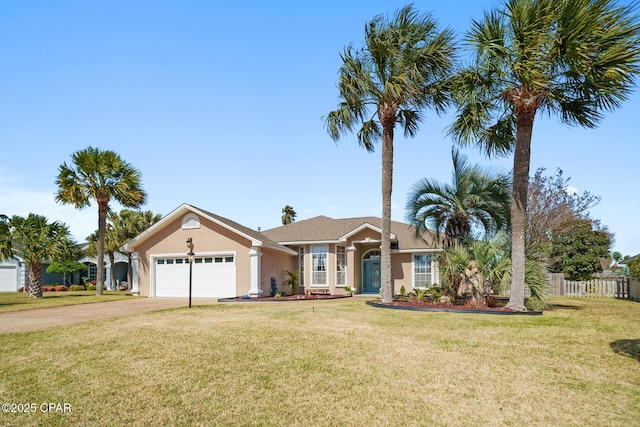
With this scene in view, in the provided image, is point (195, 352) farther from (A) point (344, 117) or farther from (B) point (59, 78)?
→ (A) point (344, 117)

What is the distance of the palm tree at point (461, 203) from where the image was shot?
17.5 m

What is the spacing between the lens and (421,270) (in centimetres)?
2412

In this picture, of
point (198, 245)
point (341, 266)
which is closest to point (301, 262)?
point (341, 266)

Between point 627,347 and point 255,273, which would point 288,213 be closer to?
point 255,273

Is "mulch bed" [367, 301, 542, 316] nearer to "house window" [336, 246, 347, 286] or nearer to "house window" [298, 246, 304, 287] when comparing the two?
"house window" [336, 246, 347, 286]

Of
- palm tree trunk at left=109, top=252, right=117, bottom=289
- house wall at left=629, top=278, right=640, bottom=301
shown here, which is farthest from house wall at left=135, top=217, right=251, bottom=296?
house wall at left=629, top=278, right=640, bottom=301

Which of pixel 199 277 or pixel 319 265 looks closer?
pixel 199 277

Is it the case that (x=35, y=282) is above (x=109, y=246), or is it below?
below

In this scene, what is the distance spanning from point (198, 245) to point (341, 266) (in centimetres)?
788

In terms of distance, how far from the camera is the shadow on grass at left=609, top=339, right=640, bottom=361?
28.6 ft

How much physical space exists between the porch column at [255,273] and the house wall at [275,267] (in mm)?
459

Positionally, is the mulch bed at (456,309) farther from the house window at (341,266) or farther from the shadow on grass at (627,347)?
the house window at (341,266)

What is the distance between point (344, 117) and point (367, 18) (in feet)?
12.7

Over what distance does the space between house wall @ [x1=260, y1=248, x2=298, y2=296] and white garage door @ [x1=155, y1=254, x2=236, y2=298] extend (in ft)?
4.99
